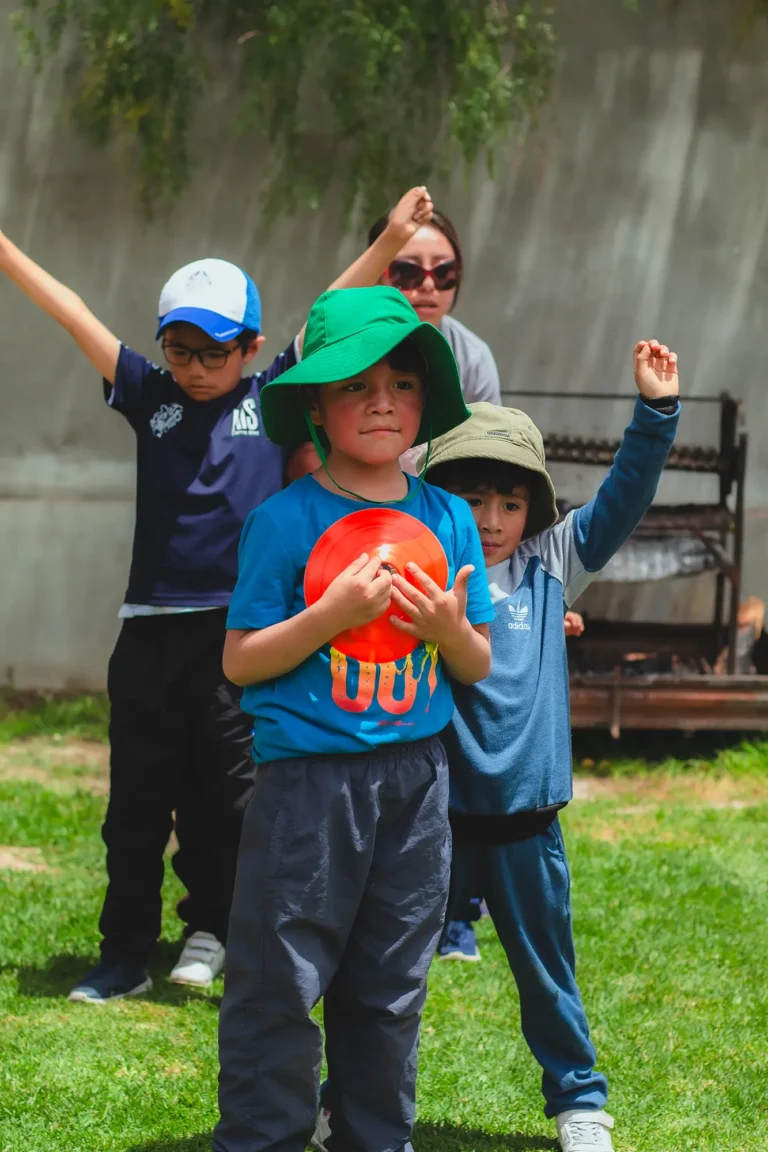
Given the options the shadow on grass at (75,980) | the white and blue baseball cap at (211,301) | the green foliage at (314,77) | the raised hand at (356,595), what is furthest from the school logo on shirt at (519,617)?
the green foliage at (314,77)

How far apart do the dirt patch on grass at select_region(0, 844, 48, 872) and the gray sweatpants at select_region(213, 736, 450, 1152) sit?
2.41 meters

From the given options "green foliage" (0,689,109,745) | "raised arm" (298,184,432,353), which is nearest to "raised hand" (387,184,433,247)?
"raised arm" (298,184,432,353)

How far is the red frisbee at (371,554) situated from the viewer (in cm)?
221

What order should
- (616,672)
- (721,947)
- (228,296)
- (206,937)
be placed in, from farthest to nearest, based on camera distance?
(616,672), (721,947), (206,937), (228,296)

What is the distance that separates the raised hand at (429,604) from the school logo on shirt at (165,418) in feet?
4.25

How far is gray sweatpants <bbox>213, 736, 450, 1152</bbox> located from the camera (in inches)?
86.7

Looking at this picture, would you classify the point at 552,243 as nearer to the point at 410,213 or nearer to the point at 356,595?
the point at 410,213

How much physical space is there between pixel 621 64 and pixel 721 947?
4389mm

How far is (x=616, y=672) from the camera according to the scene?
5.83m

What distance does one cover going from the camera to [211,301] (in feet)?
10.6

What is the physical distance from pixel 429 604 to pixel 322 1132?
102 centimetres

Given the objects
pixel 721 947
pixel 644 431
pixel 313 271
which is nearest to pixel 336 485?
pixel 644 431

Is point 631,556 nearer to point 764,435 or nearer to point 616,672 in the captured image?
point 616,672

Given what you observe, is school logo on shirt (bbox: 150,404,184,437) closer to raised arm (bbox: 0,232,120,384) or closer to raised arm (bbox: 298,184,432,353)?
raised arm (bbox: 0,232,120,384)
